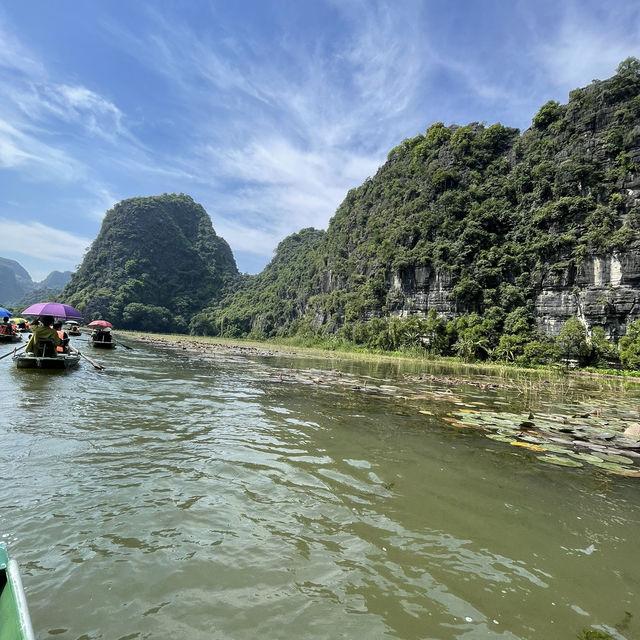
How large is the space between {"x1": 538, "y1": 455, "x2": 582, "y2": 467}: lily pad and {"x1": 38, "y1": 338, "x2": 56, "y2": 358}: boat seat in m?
15.5

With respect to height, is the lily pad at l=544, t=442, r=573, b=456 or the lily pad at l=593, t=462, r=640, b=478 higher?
the lily pad at l=593, t=462, r=640, b=478

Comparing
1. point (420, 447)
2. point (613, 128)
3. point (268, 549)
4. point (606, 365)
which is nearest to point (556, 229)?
point (613, 128)

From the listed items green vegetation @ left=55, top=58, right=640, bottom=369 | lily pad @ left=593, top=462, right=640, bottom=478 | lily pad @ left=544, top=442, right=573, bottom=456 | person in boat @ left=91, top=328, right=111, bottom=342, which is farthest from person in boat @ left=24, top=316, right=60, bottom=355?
green vegetation @ left=55, top=58, right=640, bottom=369

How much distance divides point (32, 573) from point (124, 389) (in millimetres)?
8929

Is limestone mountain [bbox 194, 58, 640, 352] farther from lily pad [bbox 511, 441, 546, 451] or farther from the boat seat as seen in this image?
the boat seat

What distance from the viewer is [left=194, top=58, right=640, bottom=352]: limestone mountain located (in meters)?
46.8

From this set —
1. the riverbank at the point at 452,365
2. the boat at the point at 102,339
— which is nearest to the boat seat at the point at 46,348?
the boat at the point at 102,339

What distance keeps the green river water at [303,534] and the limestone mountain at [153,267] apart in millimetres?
117035

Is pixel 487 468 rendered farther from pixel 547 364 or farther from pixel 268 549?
pixel 547 364

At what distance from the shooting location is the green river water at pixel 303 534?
8.24 ft

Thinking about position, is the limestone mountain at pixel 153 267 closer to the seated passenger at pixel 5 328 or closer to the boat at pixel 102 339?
the seated passenger at pixel 5 328

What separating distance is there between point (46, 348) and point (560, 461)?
15879mm

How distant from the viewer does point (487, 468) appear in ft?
19.4

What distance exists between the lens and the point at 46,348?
13.5 meters
